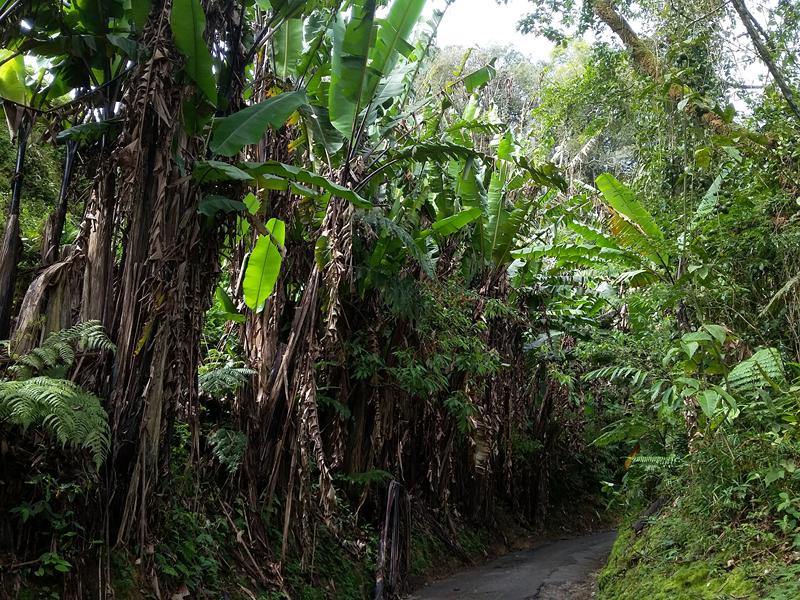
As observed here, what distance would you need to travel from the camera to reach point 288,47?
7.71 m

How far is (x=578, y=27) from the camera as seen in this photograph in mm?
10234

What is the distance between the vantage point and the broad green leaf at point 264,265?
671 cm

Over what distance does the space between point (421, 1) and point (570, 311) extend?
828 centimetres

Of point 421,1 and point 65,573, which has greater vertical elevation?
point 421,1

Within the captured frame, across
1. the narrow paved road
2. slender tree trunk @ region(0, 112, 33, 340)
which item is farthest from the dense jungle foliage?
the narrow paved road

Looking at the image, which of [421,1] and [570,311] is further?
[570,311]

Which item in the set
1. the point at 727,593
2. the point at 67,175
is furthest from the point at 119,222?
the point at 727,593

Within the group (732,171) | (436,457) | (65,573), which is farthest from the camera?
(436,457)

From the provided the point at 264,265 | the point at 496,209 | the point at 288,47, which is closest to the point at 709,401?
the point at 264,265

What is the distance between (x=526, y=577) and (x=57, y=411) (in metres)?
6.56

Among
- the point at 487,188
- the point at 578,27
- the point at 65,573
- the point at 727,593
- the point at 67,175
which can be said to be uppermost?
the point at 578,27

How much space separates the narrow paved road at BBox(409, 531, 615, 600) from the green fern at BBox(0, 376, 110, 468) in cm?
488

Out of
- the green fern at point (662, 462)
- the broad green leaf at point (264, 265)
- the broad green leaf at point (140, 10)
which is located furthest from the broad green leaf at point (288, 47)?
the green fern at point (662, 462)

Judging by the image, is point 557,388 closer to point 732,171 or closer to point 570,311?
point 570,311
